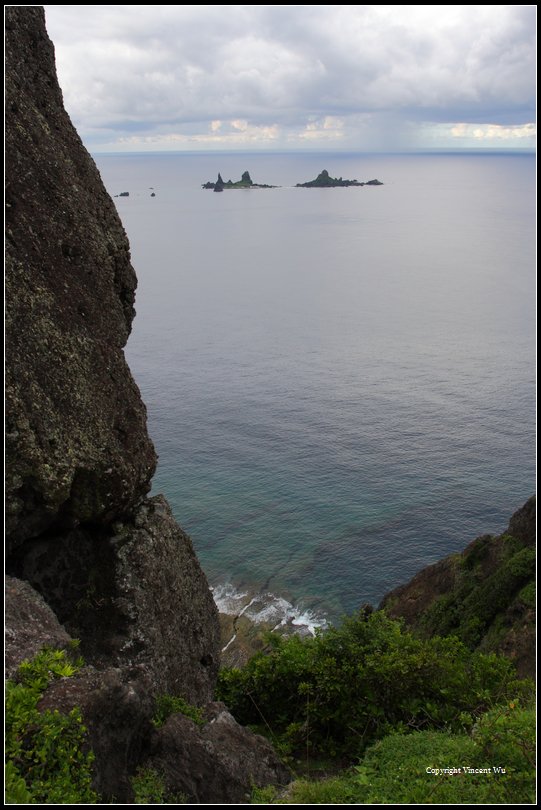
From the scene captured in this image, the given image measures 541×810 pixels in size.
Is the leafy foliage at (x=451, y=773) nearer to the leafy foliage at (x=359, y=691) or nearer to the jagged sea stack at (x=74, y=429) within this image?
the leafy foliage at (x=359, y=691)

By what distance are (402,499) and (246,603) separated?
23.2 m

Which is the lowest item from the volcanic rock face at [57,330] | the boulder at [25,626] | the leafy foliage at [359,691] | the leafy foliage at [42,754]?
the leafy foliage at [359,691]

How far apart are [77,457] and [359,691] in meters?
11.9

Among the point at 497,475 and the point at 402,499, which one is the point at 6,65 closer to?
the point at 402,499

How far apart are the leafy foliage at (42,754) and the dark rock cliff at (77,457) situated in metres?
1.54

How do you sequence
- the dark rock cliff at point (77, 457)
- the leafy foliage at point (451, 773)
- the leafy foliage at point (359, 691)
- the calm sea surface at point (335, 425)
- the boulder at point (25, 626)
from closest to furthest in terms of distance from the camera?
the leafy foliage at point (451, 773) < the boulder at point (25, 626) < the dark rock cliff at point (77, 457) < the leafy foliage at point (359, 691) < the calm sea surface at point (335, 425)

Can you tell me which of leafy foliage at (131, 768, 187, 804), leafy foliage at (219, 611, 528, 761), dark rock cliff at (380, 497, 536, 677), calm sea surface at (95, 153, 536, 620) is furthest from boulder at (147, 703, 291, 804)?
calm sea surface at (95, 153, 536, 620)

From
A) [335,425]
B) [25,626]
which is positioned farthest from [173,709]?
[335,425]

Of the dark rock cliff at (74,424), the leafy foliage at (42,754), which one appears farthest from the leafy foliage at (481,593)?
the leafy foliage at (42,754)

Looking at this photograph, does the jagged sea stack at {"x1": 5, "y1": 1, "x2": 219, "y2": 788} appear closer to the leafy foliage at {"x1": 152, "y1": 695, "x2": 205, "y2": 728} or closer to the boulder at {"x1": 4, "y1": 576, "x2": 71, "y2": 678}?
the boulder at {"x1": 4, "y1": 576, "x2": 71, "y2": 678}

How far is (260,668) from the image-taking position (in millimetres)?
23469

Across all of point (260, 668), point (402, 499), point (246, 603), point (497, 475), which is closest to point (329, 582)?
point (246, 603)

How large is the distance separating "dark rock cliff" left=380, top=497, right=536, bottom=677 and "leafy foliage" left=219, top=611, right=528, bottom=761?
47.0ft

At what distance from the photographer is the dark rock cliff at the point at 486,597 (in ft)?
125
